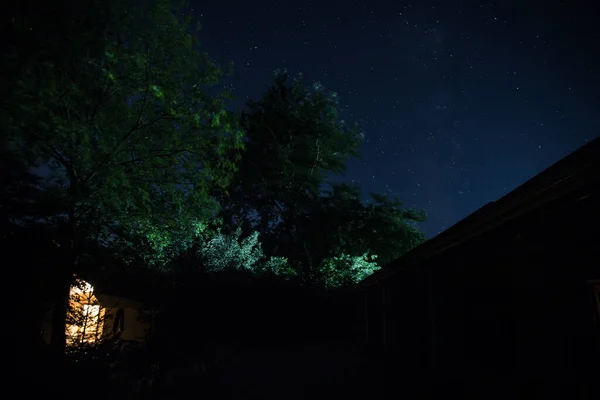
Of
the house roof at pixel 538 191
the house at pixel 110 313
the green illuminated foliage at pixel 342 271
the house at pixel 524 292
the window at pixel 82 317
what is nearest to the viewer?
the house roof at pixel 538 191

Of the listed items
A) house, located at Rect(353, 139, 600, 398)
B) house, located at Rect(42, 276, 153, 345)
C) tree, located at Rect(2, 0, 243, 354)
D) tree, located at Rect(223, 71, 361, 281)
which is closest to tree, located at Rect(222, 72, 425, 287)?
tree, located at Rect(223, 71, 361, 281)

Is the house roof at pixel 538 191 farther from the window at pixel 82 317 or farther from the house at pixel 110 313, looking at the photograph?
the house at pixel 110 313

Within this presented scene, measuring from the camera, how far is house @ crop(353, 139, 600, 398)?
12.2ft

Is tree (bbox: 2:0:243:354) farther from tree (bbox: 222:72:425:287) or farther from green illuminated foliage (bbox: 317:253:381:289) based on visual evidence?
tree (bbox: 222:72:425:287)

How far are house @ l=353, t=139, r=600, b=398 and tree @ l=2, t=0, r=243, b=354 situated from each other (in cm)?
714

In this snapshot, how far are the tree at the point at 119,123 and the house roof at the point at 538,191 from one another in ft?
22.0

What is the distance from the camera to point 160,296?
16156 mm

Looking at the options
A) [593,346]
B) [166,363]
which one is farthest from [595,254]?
[166,363]

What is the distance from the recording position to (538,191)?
3.59 metres

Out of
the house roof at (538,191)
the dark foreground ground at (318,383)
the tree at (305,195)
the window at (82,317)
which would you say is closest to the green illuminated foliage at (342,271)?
the tree at (305,195)

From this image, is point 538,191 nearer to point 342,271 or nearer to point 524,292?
point 524,292

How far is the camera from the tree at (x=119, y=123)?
7.17 m

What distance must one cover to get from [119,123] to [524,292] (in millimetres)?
10408

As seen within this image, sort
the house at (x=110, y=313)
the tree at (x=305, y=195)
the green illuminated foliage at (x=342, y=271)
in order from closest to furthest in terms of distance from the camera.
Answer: the house at (x=110, y=313) → the green illuminated foliage at (x=342, y=271) → the tree at (x=305, y=195)
